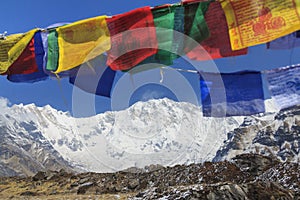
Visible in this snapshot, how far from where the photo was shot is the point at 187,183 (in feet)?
65.6

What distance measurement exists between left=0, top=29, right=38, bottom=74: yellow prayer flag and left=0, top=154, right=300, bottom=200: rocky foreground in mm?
6306

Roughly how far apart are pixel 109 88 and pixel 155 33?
2.32 metres

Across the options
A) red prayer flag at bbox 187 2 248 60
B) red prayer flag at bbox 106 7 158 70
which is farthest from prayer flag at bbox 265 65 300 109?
red prayer flag at bbox 106 7 158 70

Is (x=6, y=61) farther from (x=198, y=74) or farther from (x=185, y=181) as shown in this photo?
(x=185, y=181)

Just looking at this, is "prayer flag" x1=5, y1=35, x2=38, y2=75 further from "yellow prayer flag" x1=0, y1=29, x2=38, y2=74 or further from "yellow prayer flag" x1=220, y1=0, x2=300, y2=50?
"yellow prayer flag" x1=220, y1=0, x2=300, y2=50

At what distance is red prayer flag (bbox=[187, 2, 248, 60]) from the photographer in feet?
38.4

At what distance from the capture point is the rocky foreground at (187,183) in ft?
34.5

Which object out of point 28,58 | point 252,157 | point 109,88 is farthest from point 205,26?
point 252,157


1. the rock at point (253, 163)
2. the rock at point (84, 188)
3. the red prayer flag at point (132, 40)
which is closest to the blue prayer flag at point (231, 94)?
the red prayer flag at point (132, 40)

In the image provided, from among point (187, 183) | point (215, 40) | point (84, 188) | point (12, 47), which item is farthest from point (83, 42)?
point (84, 188)

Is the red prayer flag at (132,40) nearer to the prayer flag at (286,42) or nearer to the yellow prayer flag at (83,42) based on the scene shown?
the yellow prayer flag at (83,42)

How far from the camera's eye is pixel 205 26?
12.0 meters

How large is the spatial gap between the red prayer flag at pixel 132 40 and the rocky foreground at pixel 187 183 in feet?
12.6

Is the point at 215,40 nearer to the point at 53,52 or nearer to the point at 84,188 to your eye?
the point at 53,52
